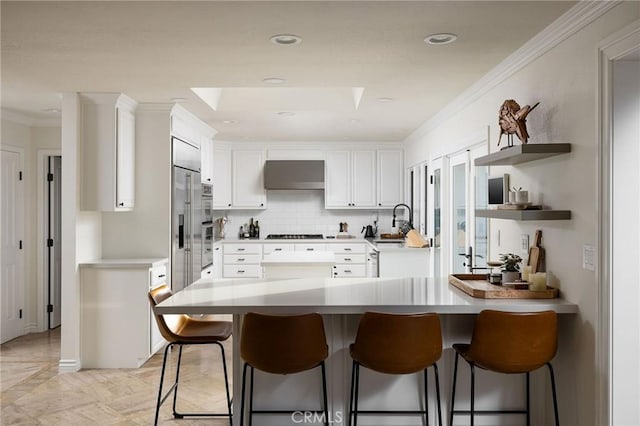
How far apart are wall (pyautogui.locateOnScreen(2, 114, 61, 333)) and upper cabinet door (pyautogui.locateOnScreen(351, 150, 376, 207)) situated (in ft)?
13.6

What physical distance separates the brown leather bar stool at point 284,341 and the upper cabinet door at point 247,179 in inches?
225

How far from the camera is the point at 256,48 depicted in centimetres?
329

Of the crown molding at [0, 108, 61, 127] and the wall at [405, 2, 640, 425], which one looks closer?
the wall at [405, 2, 640, 425]

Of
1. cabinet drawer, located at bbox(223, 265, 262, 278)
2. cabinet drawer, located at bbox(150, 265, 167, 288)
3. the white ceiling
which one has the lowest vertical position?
cabinet drawer, located at bbox(223, 265, 262, 278)

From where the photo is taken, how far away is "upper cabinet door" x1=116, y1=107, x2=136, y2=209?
4.88m

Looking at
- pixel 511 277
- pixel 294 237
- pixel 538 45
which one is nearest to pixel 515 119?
pixel 538 45

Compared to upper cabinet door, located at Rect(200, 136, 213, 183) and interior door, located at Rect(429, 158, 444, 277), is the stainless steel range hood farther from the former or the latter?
interior door, located at Rect(429, 158, 444, 277)

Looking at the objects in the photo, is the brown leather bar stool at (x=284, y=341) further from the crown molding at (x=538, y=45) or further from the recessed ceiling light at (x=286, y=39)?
the crown molding at (x=538, y=45)

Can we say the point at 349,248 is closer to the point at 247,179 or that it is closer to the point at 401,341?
the point at 247,179

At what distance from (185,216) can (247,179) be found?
2.79m

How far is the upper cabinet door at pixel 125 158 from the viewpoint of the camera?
4875mm

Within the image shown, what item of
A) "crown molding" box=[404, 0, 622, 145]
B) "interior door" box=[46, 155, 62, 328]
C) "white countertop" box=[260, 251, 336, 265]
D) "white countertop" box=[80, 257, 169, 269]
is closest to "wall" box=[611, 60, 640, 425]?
"crown molding" box=[404, 0, 622, 145]

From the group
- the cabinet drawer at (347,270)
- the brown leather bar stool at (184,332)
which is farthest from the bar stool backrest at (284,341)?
the cabinet drawer at (347,270)

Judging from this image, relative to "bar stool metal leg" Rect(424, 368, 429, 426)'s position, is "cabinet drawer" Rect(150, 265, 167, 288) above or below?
above
